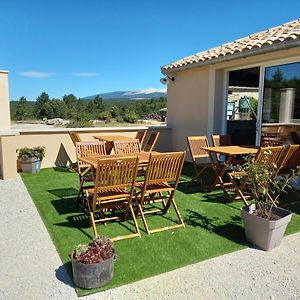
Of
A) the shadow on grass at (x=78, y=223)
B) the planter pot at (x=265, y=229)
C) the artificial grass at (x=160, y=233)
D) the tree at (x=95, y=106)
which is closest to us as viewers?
the artificial grass at (x=160, y=233)

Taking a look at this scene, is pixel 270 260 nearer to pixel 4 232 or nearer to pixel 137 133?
pixel 4 232

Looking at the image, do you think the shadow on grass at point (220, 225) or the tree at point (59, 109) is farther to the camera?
the tree at point (59, 109)

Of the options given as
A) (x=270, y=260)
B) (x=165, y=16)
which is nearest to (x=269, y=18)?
(x=165, y=16)

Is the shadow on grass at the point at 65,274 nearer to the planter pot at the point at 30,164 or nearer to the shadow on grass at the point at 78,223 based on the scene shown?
the shadow on grass at the point at 78,223

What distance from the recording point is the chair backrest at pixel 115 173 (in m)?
3.57

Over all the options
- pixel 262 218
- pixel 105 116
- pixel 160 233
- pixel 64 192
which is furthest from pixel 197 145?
pixel 105 116

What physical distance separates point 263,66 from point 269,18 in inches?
281

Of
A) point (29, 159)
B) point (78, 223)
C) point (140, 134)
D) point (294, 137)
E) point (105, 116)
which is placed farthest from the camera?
point (105, 116)

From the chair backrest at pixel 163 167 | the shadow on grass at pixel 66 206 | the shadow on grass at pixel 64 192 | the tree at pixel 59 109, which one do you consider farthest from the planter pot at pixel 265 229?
the tree at pixel 59 109

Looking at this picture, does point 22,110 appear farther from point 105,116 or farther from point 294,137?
point 294,137

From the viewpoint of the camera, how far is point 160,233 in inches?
156

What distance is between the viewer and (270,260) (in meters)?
3.34

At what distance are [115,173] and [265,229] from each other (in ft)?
6.25

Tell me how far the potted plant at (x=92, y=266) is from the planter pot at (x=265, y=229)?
5.91ft
